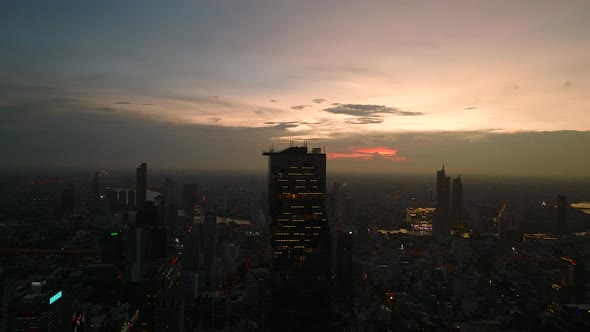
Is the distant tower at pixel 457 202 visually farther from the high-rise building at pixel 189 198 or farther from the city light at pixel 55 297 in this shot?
the city light at pixel 55 297

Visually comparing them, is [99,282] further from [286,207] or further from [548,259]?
[548,259]

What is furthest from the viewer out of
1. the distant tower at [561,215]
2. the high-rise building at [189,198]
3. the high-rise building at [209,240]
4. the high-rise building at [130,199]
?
the high-rise building at [189,198]

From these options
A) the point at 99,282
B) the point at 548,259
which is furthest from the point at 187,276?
the point at 548,259

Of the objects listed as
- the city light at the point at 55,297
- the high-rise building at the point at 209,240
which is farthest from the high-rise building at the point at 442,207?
the city light at the point at 55,297

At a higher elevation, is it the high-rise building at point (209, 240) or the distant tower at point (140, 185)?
the distant tower at point (140, 185)

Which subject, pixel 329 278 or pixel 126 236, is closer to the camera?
pixel 329 278

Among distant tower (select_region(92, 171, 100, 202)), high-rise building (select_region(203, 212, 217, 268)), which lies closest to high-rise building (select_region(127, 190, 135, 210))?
distant tower (select_region(92, 171, 100, 202))
